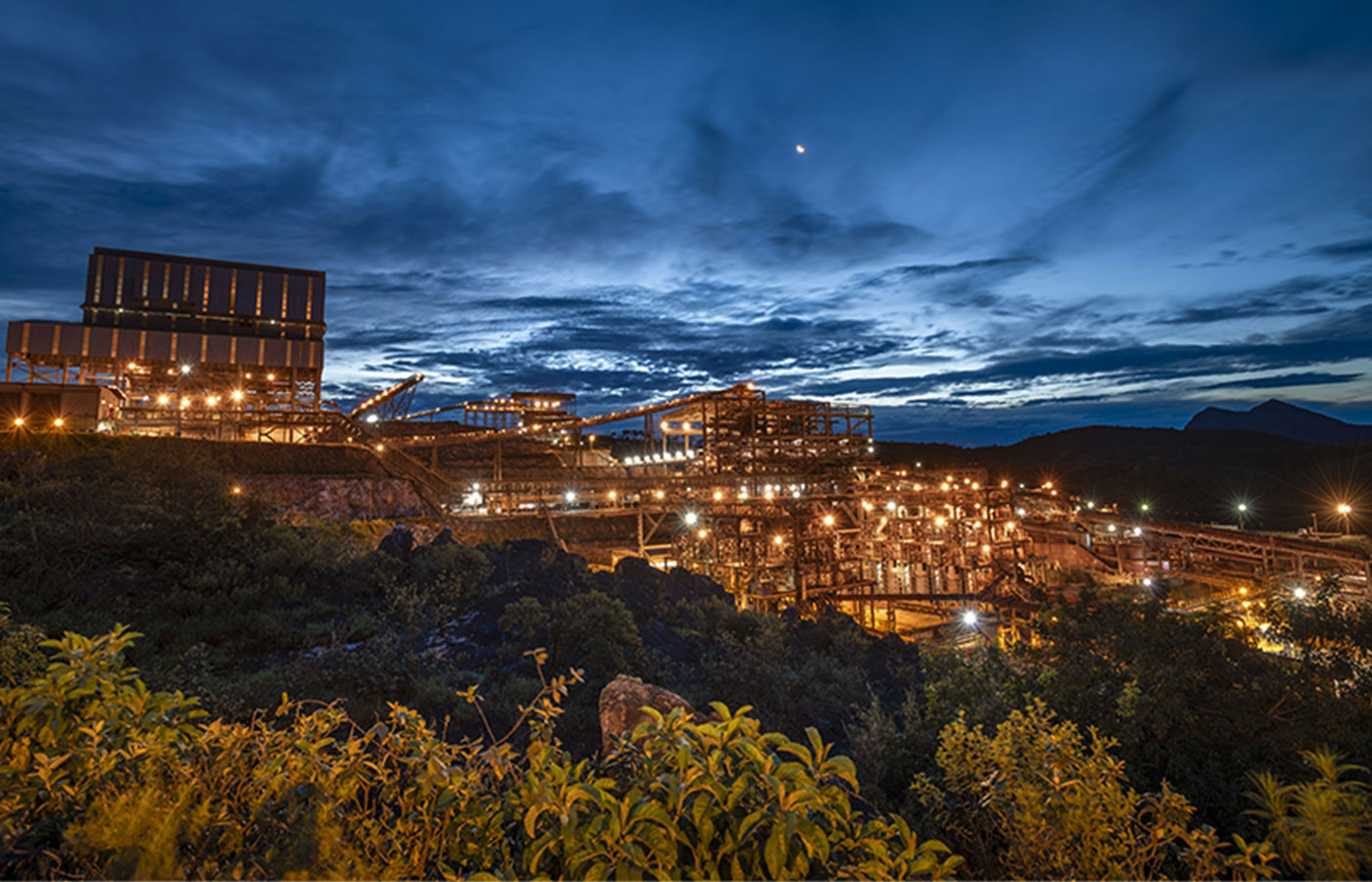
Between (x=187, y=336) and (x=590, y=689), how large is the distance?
51.5 m

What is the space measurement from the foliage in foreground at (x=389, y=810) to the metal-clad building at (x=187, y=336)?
44.0 meters

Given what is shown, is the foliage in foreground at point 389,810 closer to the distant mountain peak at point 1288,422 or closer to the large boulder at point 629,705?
the large boulder at point 629,705

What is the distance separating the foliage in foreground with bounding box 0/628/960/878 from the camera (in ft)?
7.43

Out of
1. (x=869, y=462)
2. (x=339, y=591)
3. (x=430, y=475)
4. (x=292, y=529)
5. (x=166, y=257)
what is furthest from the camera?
(x=166, y=257)

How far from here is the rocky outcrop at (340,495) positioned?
22.2 m

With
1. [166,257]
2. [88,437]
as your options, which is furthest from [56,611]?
[166,257]

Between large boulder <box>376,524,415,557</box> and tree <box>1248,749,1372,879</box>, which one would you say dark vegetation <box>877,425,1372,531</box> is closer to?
large boulder <box>376,524,415,557</box>

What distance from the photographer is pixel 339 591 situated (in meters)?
12.3

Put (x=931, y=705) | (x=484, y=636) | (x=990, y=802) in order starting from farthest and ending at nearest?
(x=484, y=636) → (x=931, y=705) → (x=990, y=802)

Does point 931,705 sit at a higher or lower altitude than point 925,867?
lower

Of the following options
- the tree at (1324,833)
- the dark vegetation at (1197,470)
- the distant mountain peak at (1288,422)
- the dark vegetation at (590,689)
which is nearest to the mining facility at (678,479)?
the dark vegetation at (590,689)

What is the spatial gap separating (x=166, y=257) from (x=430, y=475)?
38386 millimetres

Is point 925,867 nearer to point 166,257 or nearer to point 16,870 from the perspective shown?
point 16,870

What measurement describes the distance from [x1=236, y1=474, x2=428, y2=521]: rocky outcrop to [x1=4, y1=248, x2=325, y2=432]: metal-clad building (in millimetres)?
19905
